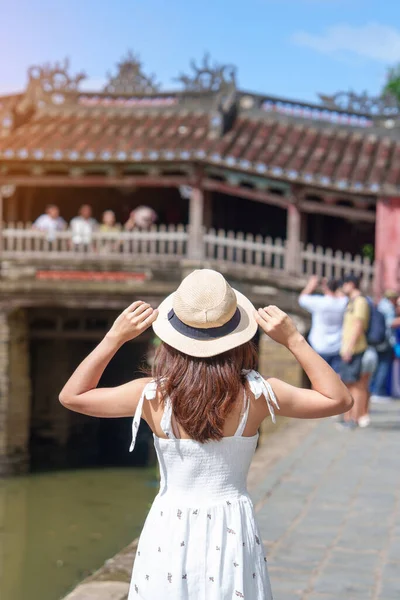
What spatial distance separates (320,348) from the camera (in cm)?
987

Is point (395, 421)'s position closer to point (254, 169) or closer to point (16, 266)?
point (254, 169)

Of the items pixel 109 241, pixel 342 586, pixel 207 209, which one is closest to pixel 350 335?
pixel 342 586

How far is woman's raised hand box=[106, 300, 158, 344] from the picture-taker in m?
2.71

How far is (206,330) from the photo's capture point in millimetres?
2637

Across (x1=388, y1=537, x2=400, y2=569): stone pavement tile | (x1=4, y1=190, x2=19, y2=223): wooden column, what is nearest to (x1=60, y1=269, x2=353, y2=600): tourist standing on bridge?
(x1=388, y1=537, x2=400, y2=569): stone pavement tile

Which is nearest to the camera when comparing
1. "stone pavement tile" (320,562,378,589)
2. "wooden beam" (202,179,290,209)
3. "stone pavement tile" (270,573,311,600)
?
"stone pavement tile" (270,573,311,600)

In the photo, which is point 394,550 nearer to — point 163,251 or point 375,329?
point 375,329

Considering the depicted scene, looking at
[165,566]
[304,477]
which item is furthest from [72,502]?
[165,566]

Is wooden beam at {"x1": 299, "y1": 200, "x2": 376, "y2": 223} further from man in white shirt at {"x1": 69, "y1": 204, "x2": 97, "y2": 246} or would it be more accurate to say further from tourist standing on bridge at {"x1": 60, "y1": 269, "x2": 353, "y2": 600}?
tourist standing on bridge at {"x1": 60, "y1": 269, "x2": 353, "y2": 600}

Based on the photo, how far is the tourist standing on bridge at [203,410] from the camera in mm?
2637

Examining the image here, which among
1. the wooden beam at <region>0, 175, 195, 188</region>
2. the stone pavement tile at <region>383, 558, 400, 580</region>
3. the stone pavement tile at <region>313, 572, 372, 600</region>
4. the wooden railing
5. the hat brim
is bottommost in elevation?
the stone pavement tile at <region>383, 558, 400, 580</region>

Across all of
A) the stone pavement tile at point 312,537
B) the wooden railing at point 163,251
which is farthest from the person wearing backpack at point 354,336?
the wooden railing at point 163,251

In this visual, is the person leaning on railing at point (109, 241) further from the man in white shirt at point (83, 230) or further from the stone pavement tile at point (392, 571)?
the stone pavement tile at point (392, 571)

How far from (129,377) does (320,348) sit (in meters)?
10.6
